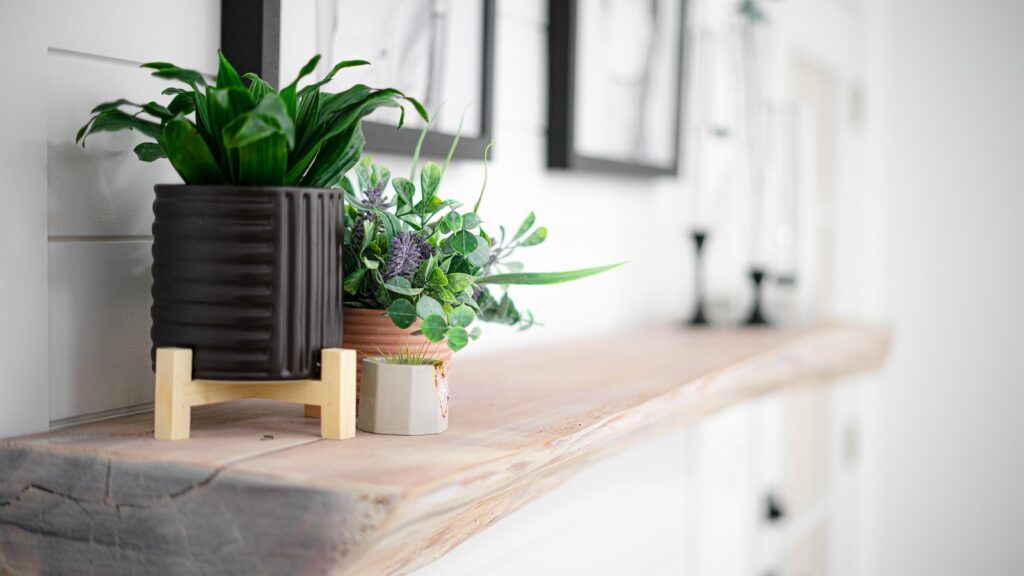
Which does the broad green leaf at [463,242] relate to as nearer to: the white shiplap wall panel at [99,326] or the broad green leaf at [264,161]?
the broad green leaf at [264,161]

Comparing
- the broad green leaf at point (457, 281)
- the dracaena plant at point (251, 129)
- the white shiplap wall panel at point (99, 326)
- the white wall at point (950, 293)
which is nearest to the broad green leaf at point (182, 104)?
the dracaena plant at point (251, 129)

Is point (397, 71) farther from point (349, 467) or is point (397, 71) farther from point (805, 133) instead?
point (805, 133)

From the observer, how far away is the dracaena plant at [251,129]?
0.64m

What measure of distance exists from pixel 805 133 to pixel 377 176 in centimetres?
149

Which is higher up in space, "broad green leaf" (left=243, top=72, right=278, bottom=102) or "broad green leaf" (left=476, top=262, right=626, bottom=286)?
"broad green leaf" (left=243, top=72, right=278, bottom=102)

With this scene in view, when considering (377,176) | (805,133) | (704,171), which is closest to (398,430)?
(377,176)

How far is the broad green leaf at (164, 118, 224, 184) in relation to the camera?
2.18ft

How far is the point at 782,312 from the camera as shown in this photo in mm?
1834

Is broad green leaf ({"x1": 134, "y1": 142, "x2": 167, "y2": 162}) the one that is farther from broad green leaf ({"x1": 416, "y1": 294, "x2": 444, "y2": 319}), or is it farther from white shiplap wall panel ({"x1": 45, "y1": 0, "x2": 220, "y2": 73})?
broad green leaf ({"x1": 416, "y1": 294, "x2": 444, "y2": 319})

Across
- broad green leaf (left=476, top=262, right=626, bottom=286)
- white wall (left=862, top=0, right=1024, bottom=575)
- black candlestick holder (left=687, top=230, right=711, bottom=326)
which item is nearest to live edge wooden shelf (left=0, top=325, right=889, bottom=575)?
broad green leaf (left=476, top=262, right=626, bottom=286)

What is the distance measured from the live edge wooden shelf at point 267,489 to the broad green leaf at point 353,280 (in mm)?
107

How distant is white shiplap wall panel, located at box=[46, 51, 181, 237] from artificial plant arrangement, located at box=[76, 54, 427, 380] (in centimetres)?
4

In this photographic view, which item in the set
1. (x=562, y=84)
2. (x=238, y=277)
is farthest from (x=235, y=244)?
(x=562, y=84)

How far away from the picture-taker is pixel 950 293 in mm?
3105
